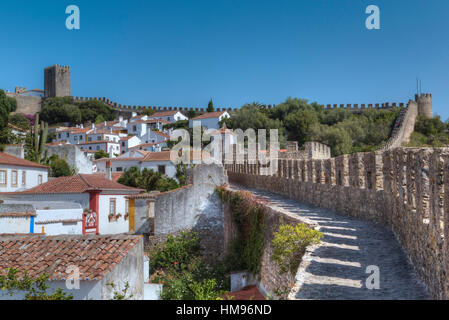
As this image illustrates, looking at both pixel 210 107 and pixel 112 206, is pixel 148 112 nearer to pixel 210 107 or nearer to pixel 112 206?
pixel 210 107

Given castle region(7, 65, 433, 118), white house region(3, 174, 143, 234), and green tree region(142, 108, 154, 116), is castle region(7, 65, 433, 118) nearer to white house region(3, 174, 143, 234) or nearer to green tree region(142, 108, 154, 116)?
green tree region(142, 108, 154, 116)

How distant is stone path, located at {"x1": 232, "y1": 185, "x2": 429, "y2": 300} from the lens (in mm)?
4965

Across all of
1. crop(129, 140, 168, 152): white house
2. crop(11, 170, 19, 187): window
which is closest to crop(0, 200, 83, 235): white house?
crop(11, 170, 19, 187): window

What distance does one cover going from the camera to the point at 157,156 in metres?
41.6

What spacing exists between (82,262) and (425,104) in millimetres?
60268

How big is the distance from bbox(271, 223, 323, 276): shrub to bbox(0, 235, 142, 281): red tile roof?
10.3 feet

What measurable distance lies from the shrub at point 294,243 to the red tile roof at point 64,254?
3.14 m

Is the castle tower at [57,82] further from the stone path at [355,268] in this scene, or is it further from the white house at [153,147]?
the stone path at [355,268]

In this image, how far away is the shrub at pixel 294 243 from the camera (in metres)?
7.03

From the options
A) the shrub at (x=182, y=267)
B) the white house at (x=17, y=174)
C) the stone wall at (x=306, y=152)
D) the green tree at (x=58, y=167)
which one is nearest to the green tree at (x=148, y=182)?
the white house at (x=17, y=174)

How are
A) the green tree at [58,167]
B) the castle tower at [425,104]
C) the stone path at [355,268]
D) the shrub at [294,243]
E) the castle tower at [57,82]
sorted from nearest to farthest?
the stone path at [355,268]
the shrub at [294,243]
the green tree at [58,167]
the castle tower at [425,104]
the castle tower at [57,82]

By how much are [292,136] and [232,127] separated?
8.67 metres
